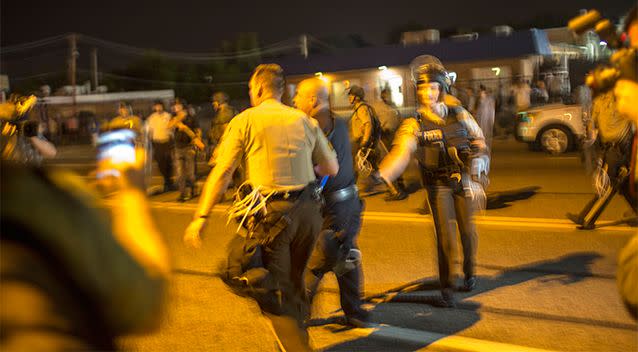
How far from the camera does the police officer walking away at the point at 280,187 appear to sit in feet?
13.8

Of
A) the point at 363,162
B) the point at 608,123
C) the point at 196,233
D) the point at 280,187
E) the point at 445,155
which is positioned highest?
the point at 608,123

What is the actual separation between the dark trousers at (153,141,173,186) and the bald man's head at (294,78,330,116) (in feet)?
26.8

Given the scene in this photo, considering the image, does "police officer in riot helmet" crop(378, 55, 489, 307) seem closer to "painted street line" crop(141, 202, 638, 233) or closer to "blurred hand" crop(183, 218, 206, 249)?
"blurred hand" crop(183, 218, 206, 249)

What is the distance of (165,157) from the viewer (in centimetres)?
1323

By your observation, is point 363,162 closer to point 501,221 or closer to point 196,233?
point 501,221

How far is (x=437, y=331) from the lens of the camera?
5.23 meters

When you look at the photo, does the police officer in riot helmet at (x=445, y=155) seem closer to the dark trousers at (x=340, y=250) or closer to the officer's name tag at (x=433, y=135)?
the officer's name tag at (x=433, y=135)

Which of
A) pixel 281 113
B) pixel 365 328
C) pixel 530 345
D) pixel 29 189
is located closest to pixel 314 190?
pixel 281 113

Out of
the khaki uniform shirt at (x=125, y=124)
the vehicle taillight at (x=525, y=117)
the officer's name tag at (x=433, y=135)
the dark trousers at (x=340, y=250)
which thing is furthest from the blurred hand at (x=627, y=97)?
the vehicle taillight at (x=525, y=117)

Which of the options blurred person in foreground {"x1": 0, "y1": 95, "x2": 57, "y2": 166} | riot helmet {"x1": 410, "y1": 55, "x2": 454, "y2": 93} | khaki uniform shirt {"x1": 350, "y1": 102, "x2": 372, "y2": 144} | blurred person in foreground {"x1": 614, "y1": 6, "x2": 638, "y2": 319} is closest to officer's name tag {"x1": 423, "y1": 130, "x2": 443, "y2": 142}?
riot helmet {"x1": 410, "y1": 55, "x2": 454, "y2": 93}

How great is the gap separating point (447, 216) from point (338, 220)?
0.96 meters

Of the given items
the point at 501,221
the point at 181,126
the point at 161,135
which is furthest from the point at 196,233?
the point at 161,135

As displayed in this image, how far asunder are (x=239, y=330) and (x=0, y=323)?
4.21 metres

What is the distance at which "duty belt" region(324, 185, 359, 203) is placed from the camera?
529 cm
